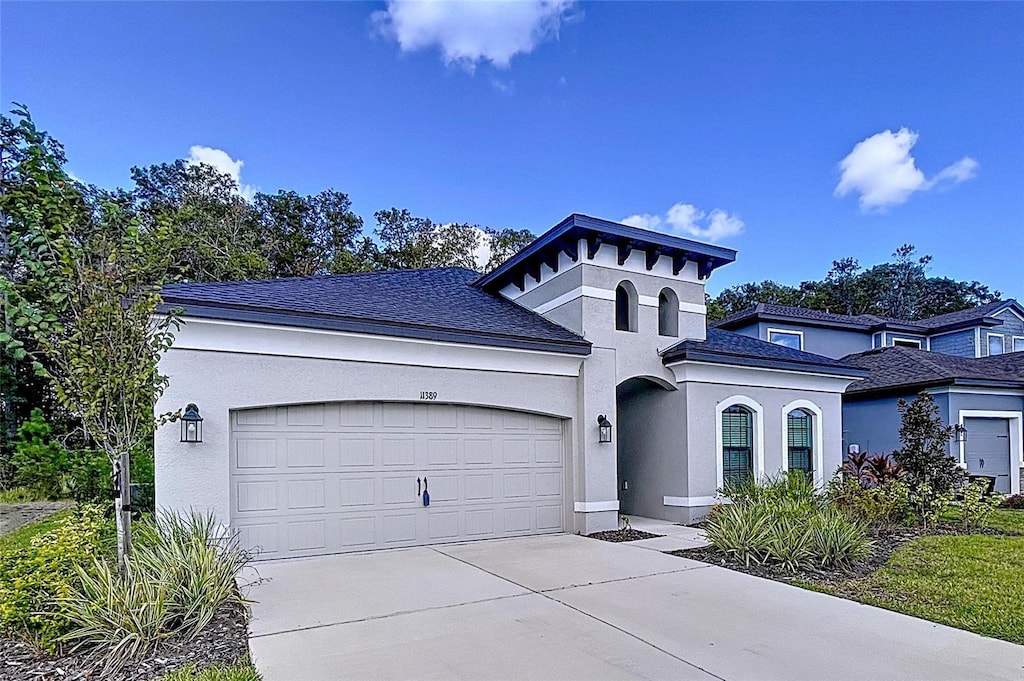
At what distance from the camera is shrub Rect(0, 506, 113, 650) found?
4594mm

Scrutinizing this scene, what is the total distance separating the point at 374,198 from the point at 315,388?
74.1 feet

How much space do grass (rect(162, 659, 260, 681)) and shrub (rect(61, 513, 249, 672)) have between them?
20.9 inches

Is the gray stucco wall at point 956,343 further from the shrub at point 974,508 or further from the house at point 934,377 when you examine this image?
the shrub at point 974,508

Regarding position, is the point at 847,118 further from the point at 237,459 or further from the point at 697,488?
the point at 237,459

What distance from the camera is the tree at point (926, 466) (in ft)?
33.4

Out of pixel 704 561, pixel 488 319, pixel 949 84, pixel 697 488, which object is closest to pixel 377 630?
pixel 704 561

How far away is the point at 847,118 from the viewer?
15.4m

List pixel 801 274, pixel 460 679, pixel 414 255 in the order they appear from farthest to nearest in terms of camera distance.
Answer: pixel 801 274
pixel 414 255
pixel 460 679

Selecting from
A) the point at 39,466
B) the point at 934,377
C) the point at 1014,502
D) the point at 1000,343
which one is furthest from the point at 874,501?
the point at 1000,343

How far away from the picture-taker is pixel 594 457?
10078 mm

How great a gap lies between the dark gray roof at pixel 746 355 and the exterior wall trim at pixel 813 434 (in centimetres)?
72

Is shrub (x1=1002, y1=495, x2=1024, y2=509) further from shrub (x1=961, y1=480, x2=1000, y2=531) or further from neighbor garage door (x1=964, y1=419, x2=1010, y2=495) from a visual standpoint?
shrub (x1=961, y1=480, x2=1000, y2=531)

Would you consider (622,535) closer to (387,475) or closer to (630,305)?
(387,475)

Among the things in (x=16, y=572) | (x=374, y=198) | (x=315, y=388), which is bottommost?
(x=16, y=572)
